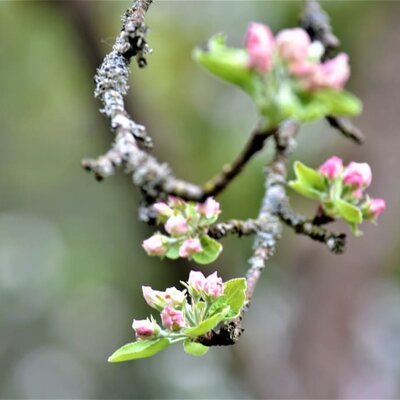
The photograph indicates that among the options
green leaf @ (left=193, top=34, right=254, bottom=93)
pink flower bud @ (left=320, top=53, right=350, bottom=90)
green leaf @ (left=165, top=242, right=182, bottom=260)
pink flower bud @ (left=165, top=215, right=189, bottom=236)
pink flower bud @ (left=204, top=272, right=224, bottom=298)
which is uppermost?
pink flower bud @ (left=165, top=215, right=189, bottom=236)

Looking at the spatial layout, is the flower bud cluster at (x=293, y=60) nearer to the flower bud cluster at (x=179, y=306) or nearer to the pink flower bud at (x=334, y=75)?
the pink flower bud at (x=334, y=75)

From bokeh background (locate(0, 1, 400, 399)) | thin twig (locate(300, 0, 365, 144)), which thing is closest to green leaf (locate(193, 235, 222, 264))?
thin twig (locate(300, 0, 365, 144))

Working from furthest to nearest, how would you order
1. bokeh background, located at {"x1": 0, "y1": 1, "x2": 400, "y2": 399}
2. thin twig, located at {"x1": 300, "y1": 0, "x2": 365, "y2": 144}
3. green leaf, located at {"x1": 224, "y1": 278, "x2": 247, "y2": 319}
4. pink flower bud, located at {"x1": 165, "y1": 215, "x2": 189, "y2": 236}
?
1. bokeh background, located at {"x1": 0, "y1": 1, "x2": 400, "y2": 399}
2. thin twig, located at {"x1": 300, "y1": 0, "x2": 365, "y2": 144}
3. pink flower bud, located at {"x1": 165, "y1": 215, "x2": 189, "y2": 236}
4. green leaf, located at {"x1": 224, "y1": 278, "x2": 247, "y2": 319}

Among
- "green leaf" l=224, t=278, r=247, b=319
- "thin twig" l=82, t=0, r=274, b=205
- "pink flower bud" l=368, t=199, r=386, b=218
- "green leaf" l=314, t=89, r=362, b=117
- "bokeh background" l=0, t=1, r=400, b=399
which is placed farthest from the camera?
"bokeh background" l=0, t=1, r=400, b=399

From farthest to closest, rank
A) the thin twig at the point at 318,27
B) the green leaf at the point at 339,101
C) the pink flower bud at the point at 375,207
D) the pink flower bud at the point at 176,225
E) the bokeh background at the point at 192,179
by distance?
the bokeh background at the point at 192,179, the thin twig at the point at 318,27, the pink flower bud at the point at 375,207, the pink flower bud at the point at 176,225, the green leaf at the point at 339,101

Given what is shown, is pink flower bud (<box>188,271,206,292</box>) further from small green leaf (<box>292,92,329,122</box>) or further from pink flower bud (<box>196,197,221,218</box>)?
small green leaf (<box>292,92,329,122</box>)

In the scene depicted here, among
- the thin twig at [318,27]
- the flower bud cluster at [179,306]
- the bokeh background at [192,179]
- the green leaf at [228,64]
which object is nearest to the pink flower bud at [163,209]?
the flower bud cluster at [179,306]

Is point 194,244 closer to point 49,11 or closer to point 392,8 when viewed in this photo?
point 49,11

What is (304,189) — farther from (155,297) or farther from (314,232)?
(155,297)
